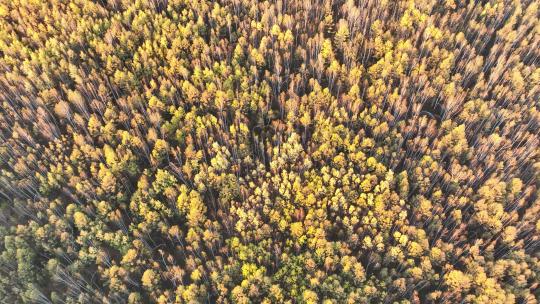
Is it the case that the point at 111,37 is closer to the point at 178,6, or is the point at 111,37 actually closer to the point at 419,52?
the point at 178,6

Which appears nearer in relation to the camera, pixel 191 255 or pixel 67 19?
pixel 191 255

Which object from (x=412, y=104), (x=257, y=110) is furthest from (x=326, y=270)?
(x=412, y=104)

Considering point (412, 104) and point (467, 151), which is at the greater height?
point (412, 104)

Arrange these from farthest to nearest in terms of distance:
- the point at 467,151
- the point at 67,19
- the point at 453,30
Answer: the point at 453,30 → the point at 67,19 → the point at 467,151

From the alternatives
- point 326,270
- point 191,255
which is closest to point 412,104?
point 326,270

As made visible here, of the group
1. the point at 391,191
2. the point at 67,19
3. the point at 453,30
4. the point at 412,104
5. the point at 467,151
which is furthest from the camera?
the point at 453,30

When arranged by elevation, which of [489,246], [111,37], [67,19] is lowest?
[489,246]
